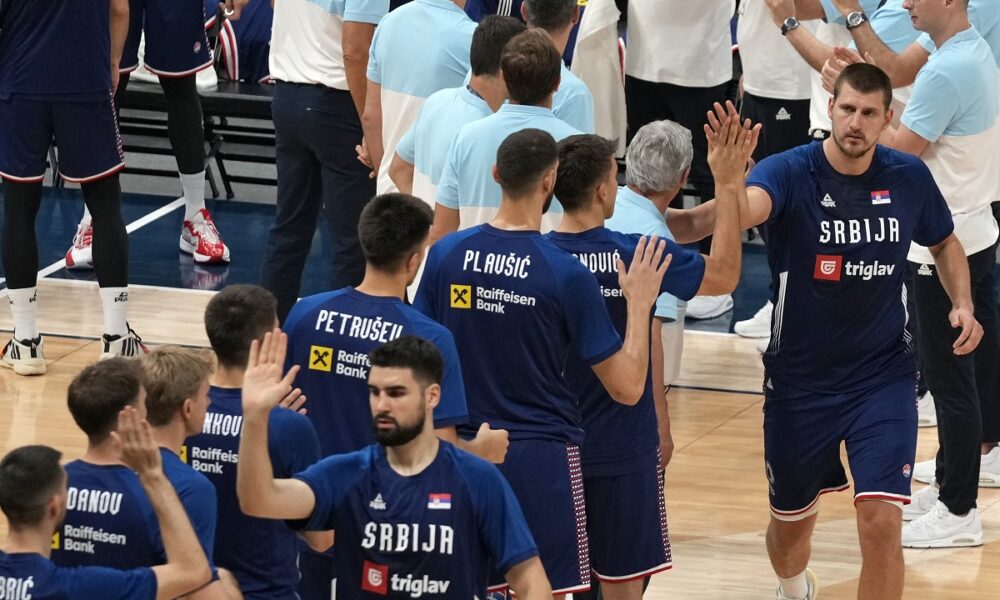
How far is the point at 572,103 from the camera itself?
6.07 metres

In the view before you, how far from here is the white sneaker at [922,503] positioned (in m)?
6.79

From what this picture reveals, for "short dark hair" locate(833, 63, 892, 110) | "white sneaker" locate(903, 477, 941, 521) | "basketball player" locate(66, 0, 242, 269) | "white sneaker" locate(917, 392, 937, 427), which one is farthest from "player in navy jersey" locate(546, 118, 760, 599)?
"basketball player" locate(66, 0, 242, 269)

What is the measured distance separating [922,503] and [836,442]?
144 cm

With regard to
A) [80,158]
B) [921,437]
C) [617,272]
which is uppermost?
[617,272]

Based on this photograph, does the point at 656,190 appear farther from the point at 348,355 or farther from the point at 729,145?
the point at 348,355

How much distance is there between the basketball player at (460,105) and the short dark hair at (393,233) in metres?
1.48

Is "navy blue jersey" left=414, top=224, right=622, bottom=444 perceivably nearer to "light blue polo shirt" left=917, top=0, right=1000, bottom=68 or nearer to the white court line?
"light blue polo shirt" left=917, top=0, right=1000, bottom=68

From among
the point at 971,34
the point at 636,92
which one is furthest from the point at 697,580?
the point at 636,92

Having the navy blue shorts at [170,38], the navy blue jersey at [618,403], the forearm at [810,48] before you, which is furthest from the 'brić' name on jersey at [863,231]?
the navy blue shorts at [170,38]

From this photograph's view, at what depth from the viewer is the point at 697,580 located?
242 inches

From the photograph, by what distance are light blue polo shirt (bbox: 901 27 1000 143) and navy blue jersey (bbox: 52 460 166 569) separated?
3.62m

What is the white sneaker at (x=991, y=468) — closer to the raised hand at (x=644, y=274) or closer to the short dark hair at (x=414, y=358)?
the raised hand at (x=644, y=274)

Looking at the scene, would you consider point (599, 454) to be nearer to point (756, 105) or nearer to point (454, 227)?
point (454, 227)

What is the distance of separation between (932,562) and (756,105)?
3.11m
